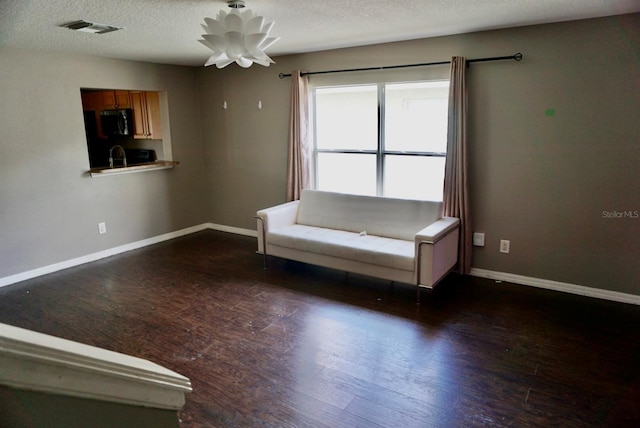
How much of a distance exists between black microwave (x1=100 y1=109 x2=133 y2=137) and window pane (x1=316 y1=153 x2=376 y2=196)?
9.61 ft

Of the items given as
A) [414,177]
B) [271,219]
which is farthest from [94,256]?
[414,177]

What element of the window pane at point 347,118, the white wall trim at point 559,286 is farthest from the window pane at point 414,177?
the white wall trim at point 559,286

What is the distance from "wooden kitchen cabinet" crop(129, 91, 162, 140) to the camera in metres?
5.87

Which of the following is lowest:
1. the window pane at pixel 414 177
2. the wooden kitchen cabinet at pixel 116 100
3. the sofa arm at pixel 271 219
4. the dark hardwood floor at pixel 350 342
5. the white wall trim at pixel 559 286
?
the dark hardwood floor at pixel 350 342

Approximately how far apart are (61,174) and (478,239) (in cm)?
448

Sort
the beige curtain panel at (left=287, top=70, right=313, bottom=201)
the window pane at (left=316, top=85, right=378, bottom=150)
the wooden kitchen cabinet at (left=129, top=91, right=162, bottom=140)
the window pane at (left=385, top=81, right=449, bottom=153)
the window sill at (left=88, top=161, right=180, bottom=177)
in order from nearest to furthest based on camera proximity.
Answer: the window pane at (left=385, top=81, right=449, bottom=153), the window pane at (left=316, top=85, right=378, bottom=150), the window sill at (left=88, top=161, right=180, bottom=177), the beige curtain panel at (left=287, top=70, right=313, bottom=201), the wooden kitchen cabinet at (left=129, top=91, right=162, bottom=140)

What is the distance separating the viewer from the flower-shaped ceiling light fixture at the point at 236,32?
9.40 feet

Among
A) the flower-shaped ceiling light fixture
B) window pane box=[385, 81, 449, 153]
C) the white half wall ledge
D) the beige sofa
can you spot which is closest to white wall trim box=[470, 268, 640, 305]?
the beige sofa

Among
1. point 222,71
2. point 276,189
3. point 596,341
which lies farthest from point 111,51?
point 596,341

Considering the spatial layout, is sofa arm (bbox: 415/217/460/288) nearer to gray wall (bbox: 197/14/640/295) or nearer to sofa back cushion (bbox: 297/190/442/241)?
sofa back cushion (bbox: 297/190/442/241)

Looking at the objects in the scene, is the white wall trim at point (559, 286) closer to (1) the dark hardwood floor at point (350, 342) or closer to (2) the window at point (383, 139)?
(1) the dark hardwood floor at point (350, 342)

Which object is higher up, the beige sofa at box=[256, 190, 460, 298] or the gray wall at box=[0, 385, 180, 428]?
the gray wall at box=[0, 385, 180, 428]

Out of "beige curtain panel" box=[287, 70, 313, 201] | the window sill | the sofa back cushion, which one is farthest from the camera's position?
"beige curtain panel" box=[287, 70, 313, 201]

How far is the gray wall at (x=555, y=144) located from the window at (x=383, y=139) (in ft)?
1.05
